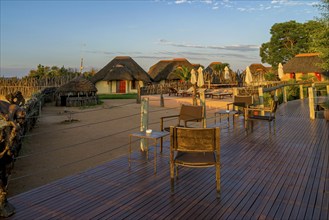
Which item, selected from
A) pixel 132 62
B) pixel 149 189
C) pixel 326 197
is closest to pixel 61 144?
pixel 149 189

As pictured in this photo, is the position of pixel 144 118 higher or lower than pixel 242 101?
lower

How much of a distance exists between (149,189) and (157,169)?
0.74 meters

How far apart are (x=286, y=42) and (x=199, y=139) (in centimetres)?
4765

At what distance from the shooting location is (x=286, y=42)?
145ft

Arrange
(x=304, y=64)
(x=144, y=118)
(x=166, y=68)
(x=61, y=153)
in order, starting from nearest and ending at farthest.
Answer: (x=144, y=118) → (x=61, y=153) → (x=304, y=64) → (x=166, y=68)

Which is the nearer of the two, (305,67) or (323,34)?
(323,34)

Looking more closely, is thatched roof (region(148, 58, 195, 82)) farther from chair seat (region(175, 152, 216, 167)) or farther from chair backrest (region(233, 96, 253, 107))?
chair seat (region(175, 152, 216, 167))

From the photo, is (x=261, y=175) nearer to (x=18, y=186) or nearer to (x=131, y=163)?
(x=131, y=163)

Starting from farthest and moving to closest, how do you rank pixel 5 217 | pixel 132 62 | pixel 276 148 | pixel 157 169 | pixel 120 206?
1. pixel 132 62
2. pixel 276 148
3. pixel 157 169
4. pixel 120 206
5. pixel 5 217

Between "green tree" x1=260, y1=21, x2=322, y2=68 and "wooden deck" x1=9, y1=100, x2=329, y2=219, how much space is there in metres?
43.4

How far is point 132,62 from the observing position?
39531mm

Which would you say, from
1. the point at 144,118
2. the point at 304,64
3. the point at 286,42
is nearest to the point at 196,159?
the point at 144,118

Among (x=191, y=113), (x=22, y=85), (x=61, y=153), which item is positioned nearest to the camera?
(x=191, y=113)

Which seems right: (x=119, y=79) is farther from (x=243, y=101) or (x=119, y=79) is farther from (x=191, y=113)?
(x=191, y=113)
